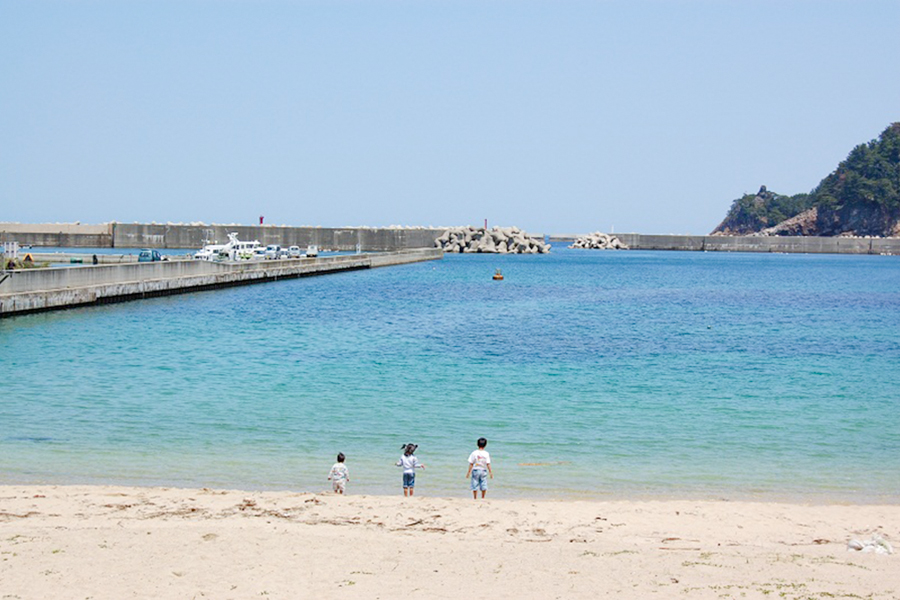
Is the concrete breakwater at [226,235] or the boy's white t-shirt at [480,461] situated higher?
the concrete breakwater at [226,235]

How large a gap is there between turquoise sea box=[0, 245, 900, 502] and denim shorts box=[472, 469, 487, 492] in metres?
0.66

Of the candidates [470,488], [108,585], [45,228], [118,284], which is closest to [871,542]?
[470,488]

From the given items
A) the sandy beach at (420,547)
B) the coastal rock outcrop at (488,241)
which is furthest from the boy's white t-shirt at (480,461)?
the coastal rock outcrop at (488,241)

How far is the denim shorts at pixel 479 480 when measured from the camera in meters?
13.6

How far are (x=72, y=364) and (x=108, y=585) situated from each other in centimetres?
1944

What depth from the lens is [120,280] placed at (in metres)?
48.1

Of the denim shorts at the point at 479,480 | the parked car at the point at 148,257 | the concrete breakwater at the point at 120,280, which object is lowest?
the denim shorts at the point at 479,480

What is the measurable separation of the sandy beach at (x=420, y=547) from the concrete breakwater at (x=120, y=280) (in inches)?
1077

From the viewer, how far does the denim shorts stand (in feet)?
44.8

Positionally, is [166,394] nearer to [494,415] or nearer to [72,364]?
[72,364]

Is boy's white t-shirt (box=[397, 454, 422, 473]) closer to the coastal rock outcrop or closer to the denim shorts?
the denim shorts

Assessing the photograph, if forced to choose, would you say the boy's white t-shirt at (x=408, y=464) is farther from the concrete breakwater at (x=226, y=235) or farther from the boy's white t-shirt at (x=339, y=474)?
the concrete breakwater at (x=226, y=235)

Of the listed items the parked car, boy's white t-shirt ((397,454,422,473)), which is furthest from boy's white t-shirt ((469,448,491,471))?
the parked car

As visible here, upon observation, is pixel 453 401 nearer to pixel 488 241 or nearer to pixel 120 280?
pixel 120 280
